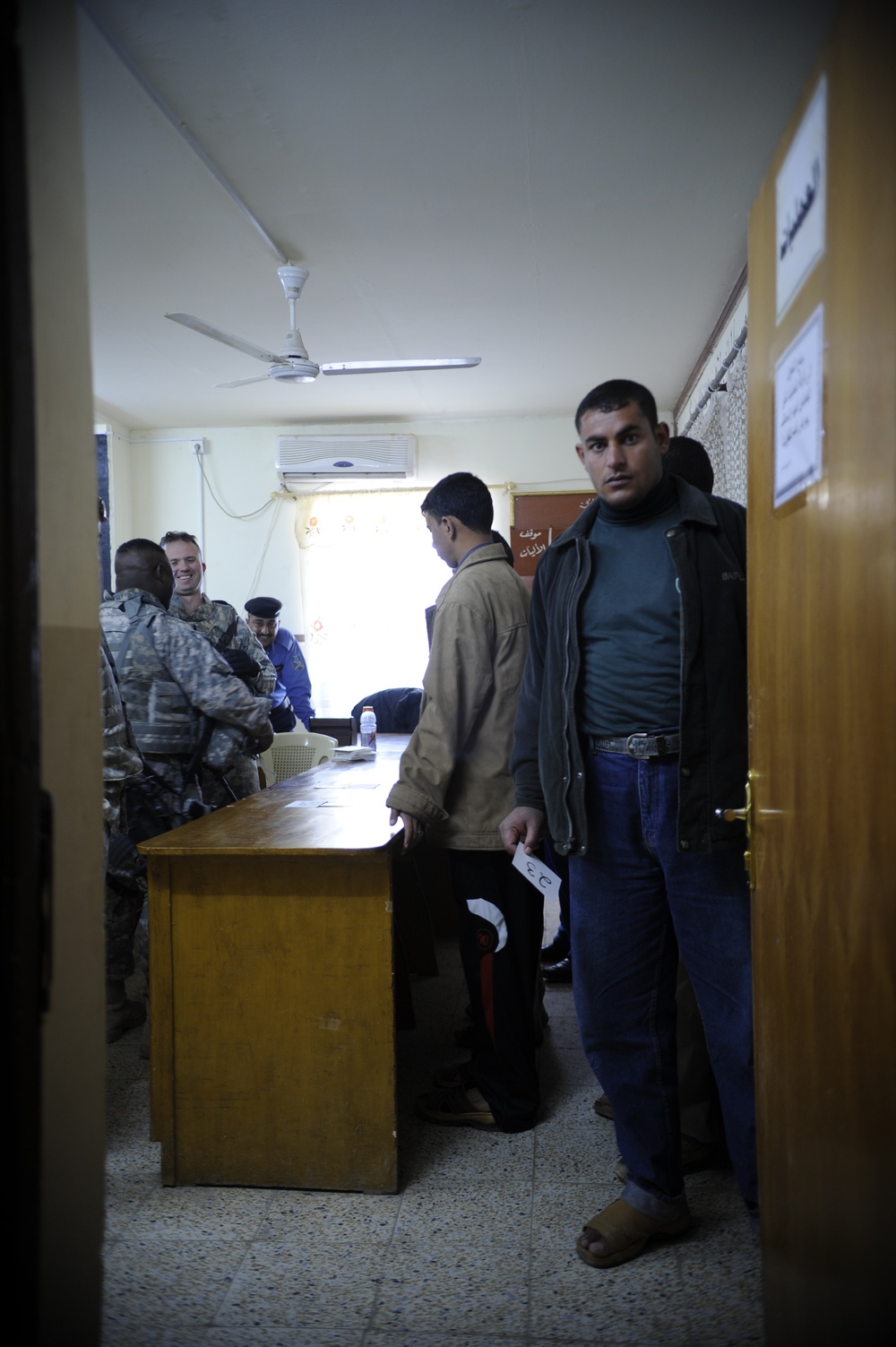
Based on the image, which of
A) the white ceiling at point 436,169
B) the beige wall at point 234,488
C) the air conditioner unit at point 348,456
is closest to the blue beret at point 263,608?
the beige wall at point 234,488

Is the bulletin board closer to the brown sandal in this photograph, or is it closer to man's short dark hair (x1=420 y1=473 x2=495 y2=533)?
man's short dark hair (x1=420 y1=473 x2=495 y2=533)

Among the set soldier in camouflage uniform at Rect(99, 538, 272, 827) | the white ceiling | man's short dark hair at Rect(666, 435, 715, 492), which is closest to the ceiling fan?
the white ceiling

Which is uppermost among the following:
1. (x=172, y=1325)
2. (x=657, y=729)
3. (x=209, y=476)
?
(x=209, y=476)

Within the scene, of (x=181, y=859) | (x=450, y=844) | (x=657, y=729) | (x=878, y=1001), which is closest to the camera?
(x=878, y=1001)

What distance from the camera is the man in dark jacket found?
1572 mm

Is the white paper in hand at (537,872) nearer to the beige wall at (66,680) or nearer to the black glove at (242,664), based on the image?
the beige wall at (66,680)

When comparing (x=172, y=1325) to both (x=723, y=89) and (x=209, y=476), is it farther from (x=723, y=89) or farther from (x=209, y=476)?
(x=209, y=476)

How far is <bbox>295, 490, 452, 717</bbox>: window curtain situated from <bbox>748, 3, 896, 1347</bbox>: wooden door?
5.75m

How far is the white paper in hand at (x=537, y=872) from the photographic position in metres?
1.84

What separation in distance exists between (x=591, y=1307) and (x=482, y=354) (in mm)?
4771

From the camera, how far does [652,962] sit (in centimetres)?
173

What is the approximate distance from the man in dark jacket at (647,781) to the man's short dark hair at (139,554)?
5.23ft

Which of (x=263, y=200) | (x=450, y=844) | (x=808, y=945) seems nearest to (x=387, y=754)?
(x=450, y=844)

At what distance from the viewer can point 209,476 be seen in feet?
23.0
